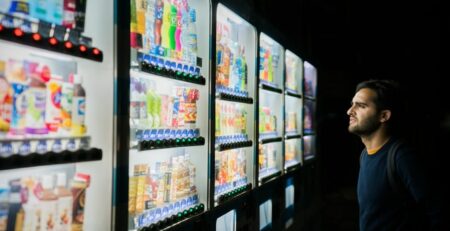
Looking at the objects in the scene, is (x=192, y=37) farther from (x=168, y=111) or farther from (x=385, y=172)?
(x=385, y=172)

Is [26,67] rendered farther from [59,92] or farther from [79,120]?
[79,120]

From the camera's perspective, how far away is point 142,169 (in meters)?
2.37

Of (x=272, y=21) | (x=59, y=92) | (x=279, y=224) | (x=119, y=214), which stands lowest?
(x=279, y=224)

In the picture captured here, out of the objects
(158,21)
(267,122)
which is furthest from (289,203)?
(158,21)

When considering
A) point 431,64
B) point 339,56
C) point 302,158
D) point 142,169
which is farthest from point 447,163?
point 142,169

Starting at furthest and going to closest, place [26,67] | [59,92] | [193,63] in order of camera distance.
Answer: [193,63] < [59,92] < [26,67]

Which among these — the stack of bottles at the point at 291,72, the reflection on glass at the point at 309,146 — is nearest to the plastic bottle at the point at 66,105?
the stack of bottles at the point at 291,72

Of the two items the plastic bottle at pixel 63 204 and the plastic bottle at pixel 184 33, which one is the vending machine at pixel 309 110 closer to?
the plastic bottle at pixel 184 33

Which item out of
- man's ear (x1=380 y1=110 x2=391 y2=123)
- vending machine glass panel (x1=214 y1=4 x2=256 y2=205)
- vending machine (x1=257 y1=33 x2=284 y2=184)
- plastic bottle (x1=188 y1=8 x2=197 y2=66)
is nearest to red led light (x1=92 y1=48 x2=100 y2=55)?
plastic bottle (x1=188 y1=8 x2=197 y2=66)

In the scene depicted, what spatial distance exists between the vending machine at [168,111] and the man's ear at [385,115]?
1.21 meters

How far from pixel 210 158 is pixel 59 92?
1.34 metres

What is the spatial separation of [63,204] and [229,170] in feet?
6.21

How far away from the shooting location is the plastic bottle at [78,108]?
180 centimetres

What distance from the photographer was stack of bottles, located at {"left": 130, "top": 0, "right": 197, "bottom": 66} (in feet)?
7.34
